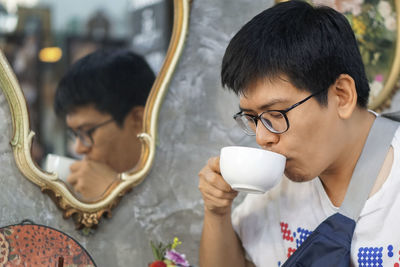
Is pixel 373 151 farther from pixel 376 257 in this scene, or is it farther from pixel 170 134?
pixel 170 134

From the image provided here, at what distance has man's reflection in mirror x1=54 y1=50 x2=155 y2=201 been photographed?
4.99 ft

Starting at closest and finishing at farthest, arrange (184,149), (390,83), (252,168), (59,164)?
(252,168), (59,164), (184,149), (390,83)

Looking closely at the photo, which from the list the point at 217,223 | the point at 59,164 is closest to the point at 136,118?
the point at 59,164

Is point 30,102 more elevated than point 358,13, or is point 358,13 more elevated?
point 358,13

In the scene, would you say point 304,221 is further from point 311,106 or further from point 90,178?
point 90,178

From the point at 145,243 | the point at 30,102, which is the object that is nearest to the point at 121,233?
the point at 145,243

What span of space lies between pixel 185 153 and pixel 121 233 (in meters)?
0.29

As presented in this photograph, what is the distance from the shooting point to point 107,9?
1.55 metres

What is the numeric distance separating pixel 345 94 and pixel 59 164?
71 cm

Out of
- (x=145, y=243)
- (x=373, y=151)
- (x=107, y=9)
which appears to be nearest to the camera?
(x=373, y=151)

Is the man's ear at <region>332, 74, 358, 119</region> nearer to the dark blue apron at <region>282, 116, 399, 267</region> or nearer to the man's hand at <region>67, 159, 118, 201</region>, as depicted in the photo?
the dark blue apron at <region>282, 116, 399, 267</region>

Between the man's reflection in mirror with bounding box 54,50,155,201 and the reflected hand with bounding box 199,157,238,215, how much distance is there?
0.24m


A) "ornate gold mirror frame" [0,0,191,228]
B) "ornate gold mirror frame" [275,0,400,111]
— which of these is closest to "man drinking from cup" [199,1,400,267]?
"ornate gold mirror frame" [0,0,191,228]

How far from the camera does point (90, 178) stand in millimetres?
1550
